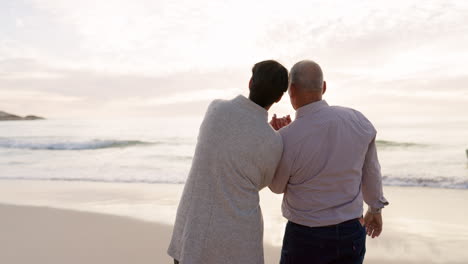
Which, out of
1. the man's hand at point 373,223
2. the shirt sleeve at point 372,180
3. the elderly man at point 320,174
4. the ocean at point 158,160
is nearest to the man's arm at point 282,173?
the elderly man at point 320,174

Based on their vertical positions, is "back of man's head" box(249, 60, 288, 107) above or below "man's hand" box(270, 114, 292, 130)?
above

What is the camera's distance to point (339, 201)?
2312mm

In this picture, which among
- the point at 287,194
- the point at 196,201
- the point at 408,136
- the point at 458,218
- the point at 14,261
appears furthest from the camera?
the point at 408,136

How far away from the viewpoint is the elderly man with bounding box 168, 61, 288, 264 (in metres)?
2.05

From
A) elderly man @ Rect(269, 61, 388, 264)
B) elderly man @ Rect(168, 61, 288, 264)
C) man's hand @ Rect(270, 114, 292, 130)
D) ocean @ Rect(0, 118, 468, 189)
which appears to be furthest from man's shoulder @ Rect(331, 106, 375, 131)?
ocean @ Rect(0, 118, 468, 189)

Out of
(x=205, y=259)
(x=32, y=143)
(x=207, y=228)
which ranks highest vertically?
(x=207, y=228)

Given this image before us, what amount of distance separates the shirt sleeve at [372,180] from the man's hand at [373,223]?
75 millimetres

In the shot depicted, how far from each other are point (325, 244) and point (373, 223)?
47 centimetres

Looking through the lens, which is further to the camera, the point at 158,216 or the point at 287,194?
the point at 158,216

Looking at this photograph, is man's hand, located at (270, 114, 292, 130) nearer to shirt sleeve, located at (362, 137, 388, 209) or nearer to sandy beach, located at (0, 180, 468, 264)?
shirt sleeve, located at (362, 137, 388, 209)

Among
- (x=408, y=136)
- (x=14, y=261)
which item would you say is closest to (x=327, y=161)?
(x=14, y=261)

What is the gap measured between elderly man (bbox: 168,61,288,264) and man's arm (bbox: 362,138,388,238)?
2.10ft

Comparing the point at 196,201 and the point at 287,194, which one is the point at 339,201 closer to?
the point at 287,194

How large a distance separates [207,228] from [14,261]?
12.3ft
